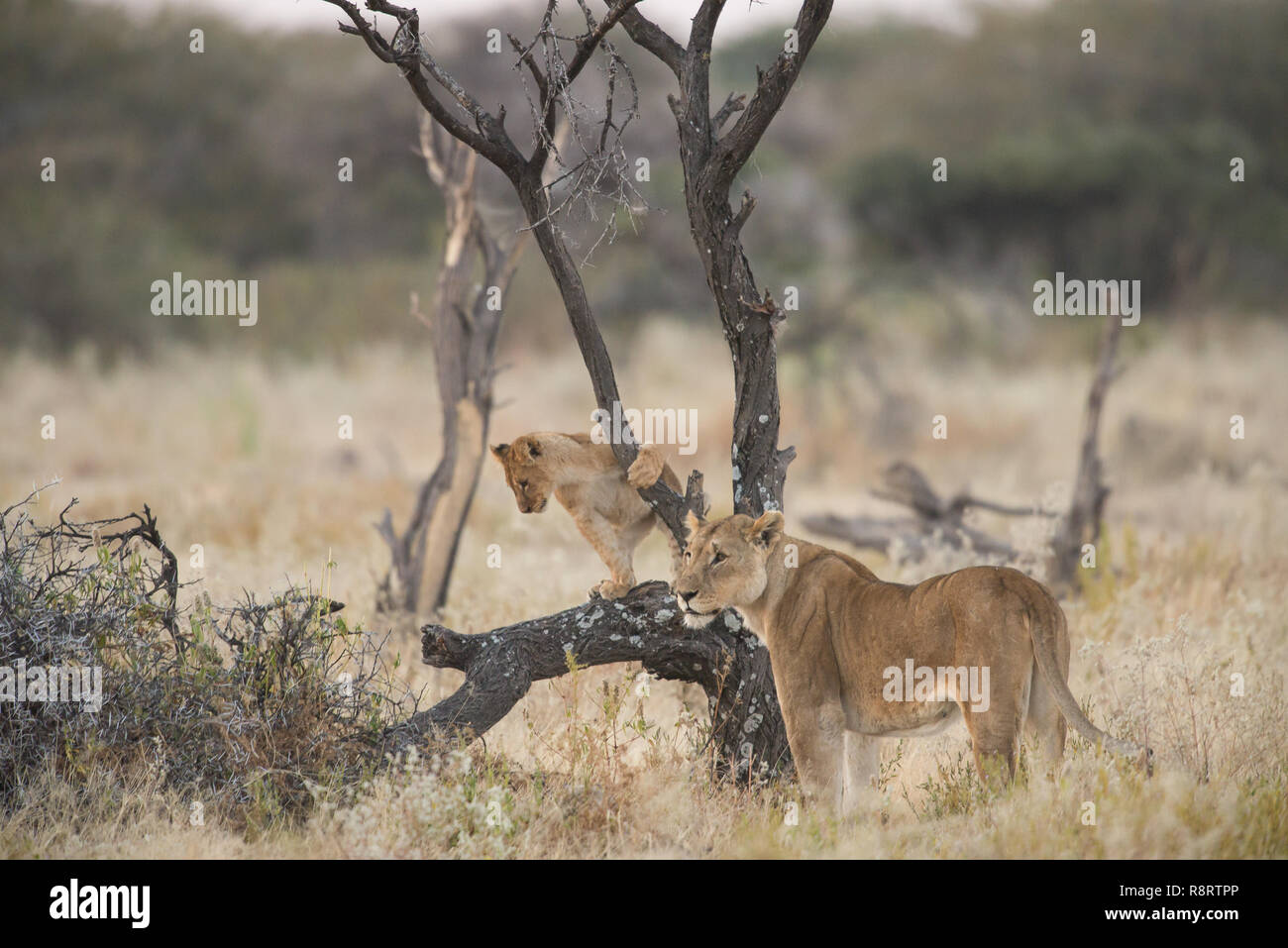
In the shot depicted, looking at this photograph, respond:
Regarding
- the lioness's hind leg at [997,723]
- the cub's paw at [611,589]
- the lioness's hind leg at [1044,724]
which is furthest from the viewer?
the cub's paw at [611,589]

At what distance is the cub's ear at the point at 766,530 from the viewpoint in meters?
5.37

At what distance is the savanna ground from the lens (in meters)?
5.19

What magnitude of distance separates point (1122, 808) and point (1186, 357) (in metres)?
17.5

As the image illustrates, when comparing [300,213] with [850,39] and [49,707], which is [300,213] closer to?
[850,39]

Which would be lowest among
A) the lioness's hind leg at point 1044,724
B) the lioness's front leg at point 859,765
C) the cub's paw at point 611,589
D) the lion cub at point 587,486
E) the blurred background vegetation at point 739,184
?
the lioness's front leg at point 859,765

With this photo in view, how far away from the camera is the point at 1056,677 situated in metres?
4.93

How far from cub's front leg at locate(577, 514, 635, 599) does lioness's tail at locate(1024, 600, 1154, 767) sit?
2165mm

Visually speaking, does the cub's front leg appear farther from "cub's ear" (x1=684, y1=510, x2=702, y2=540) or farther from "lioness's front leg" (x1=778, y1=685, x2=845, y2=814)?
"lioness's front leg" (x1=778, y1=685, x2=845, y2=814)

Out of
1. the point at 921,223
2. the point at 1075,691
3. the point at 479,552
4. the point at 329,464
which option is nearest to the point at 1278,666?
the point at 1075,691

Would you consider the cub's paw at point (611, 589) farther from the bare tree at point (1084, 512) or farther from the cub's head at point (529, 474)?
the bare tree at point (1084, 512)

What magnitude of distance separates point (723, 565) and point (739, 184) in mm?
15401

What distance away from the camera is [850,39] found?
146 ft

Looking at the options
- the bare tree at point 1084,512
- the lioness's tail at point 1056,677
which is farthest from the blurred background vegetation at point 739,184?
the lioness's tail at point 1056,677

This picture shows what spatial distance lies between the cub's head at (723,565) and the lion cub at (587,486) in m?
1.05
